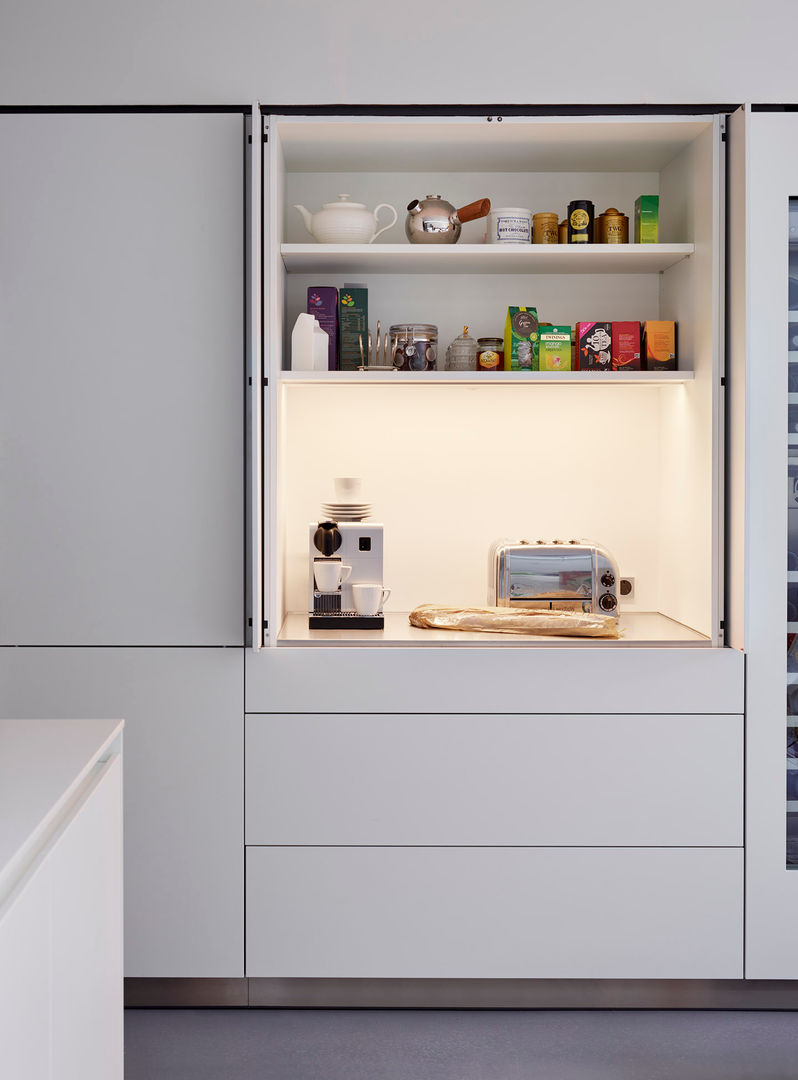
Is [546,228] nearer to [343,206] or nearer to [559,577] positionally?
[343,206]

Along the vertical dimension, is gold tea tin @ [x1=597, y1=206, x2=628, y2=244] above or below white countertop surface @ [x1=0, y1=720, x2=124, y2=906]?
above

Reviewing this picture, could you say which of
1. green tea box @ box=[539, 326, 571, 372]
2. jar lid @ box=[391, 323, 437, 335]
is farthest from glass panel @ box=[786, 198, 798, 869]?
jar lid @ box=[391, 323, 437, 335]

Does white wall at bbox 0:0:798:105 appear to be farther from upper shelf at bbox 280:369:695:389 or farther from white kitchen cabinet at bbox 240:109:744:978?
upper shelf at bbox 280:369:695:389

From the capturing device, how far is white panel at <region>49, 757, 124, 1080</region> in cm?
123

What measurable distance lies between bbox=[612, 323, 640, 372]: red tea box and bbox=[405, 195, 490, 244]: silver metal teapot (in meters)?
0.48

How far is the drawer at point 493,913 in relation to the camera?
7.64ft

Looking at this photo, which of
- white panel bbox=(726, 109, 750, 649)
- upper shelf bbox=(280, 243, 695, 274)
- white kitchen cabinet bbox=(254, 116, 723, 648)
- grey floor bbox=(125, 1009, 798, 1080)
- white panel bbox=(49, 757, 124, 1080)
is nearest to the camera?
white panel bbox=(49, 757, 124, 1080)

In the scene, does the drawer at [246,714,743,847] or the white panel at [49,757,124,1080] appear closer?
the white panel at [49,757,124,1080]

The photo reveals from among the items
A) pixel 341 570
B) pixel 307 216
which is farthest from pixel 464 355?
pixel 341 570

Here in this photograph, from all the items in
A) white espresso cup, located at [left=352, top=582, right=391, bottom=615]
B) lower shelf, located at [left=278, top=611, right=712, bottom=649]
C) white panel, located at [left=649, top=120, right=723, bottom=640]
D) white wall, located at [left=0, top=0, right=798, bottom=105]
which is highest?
white wall, located at [left=0, top=0, right=798, bottom=105]

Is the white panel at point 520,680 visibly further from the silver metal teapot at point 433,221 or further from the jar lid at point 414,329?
the silver metal teapot at point 433,221

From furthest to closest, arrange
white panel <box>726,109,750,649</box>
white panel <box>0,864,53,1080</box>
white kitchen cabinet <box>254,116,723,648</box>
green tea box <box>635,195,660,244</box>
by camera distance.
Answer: white kitchen cabinet <box>254,116,723,648</box> < green tea box <box>635,195,660,244</box> < white panel <box>726,109,750,649</box> < white panel <box>0,864,53,1080</box>

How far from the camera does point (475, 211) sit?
2594 millimetres

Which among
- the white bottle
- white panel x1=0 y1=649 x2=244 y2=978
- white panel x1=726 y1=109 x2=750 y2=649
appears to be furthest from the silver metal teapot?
white panel x1=0 y1=649 x2=244 y2=978
